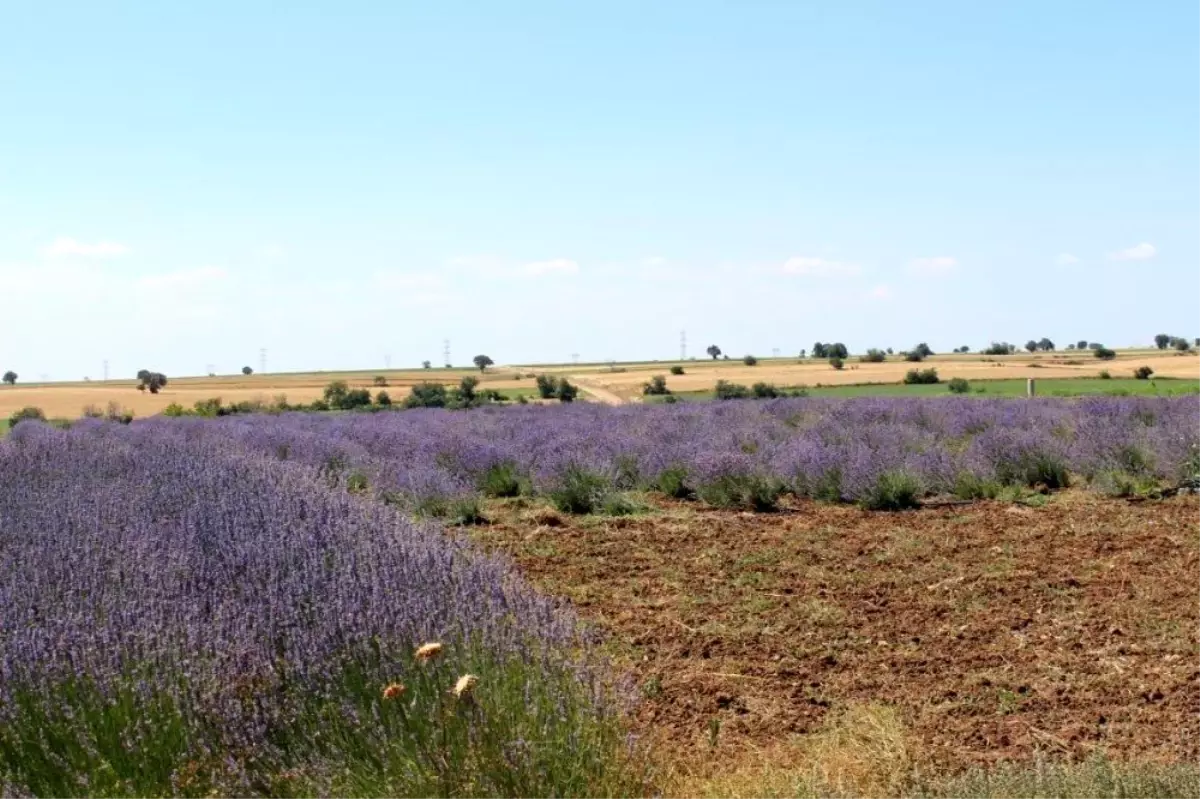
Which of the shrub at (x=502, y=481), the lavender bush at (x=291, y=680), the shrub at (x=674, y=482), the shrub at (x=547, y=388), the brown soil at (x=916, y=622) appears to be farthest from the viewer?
the shrub at (x=547, y=388)

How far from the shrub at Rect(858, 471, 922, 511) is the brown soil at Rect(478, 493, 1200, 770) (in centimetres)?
66

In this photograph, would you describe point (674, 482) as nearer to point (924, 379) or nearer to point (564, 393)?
point (564, 393)

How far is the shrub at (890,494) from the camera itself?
33.3 feet

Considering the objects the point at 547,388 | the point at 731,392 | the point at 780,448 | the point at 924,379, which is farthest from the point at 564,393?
the point at 780,448

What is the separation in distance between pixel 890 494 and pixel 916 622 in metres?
4.51

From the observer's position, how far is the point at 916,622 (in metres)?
5.74

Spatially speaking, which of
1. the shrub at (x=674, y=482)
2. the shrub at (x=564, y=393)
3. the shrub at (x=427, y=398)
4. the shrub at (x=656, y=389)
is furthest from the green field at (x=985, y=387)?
the shrub at (x=674, y=482)

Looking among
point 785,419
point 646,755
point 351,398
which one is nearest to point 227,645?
point 646,755

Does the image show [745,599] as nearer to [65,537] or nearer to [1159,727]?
[1159,727]

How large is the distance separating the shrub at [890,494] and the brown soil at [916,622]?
2.17 feet

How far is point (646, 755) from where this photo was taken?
3.29m

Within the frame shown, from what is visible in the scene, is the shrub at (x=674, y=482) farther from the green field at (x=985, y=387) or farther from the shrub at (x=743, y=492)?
the green field at (x=985, y=387)

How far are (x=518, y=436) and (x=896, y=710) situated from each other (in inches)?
435

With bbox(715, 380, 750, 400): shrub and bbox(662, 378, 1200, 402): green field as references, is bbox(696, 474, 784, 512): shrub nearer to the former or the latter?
bbox(715, 380, 750, 400): shrub
